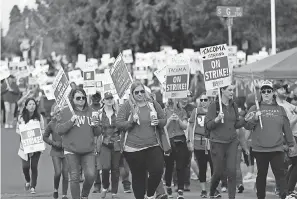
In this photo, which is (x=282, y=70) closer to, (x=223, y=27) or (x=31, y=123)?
(x=31, y=123)

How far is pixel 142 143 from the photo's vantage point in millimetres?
11578

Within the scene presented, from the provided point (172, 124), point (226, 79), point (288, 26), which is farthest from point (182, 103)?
point (288, 26)

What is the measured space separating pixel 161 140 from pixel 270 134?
5.03 feet

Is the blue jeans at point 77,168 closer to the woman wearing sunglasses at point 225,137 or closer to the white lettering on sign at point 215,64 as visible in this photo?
the woman wearing sunglasses at point 225,137

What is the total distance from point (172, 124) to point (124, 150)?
3.09 metres

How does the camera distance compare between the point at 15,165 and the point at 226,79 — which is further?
the point at 15,165

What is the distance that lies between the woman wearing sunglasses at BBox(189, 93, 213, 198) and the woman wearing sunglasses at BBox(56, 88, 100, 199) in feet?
10.2

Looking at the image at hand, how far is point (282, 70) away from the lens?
17.2m

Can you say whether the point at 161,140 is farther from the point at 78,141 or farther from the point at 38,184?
the point at 38,184

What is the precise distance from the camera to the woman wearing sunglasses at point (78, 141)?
11.9m

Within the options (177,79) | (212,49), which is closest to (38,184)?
(177,79)

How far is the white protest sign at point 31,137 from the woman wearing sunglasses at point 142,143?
3946 mm

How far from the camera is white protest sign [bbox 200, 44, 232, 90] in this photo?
43.9 feet

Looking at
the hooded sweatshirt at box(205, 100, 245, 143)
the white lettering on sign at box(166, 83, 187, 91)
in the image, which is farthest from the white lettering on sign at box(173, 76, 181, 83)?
the hooded sweatshirt at box(205, 100, 245, 143)
